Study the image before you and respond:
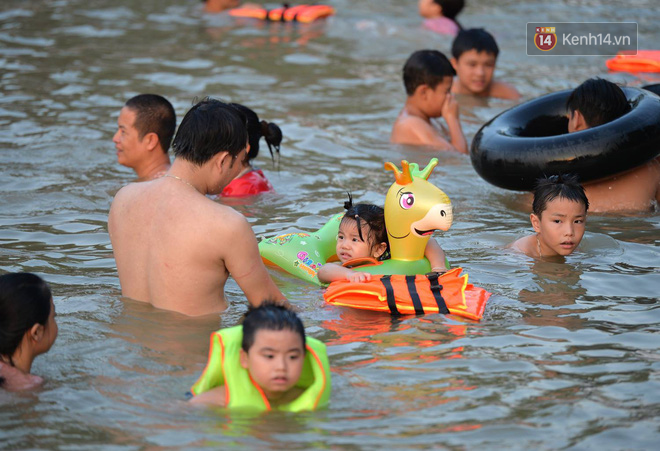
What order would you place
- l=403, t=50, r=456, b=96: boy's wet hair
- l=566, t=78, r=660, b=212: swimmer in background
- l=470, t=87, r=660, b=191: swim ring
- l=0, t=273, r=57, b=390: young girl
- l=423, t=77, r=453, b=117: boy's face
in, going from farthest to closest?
l=423, t=77, r=453, b=117: boy's face < l=403, t=50, r=456, b=96: boy's wet hair < l=566, t=78, r=660, b=212: swimmer in background < l=470, t=87, r=660, b=191: swim ring < l=0, t=273, r=57, b=390: young girl

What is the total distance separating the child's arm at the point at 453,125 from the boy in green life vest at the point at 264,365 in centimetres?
526

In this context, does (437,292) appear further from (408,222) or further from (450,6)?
(450,6)

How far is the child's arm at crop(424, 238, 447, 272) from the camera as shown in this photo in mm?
5656

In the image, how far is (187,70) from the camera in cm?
1237

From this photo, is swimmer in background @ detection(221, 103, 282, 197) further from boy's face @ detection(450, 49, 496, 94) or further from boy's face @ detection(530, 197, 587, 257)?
boy's face @ detection(450, 49, 496, 94)

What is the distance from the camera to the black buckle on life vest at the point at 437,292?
202 inches

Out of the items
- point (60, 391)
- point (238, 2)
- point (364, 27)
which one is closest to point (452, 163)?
point (60, 391)

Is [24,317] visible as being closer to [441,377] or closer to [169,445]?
[169,445]

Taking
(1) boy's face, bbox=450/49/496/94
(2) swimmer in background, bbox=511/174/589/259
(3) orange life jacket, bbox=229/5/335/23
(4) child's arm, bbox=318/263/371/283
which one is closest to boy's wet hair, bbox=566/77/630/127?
(2) swimmer in background, bbox=511/174/589/259

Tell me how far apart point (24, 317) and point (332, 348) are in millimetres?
1543

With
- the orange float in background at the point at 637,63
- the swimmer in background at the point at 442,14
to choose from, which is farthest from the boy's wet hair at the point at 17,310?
the swimmer in background at the point at 442,14

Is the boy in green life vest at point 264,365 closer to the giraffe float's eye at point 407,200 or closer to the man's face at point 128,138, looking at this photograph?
the giraffe float's eye at point 407,200

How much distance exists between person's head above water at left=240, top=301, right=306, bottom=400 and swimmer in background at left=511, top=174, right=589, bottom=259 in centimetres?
273

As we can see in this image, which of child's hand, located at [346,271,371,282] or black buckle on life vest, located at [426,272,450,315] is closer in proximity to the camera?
black buckle on life vest, located at [426,272,450,315]
